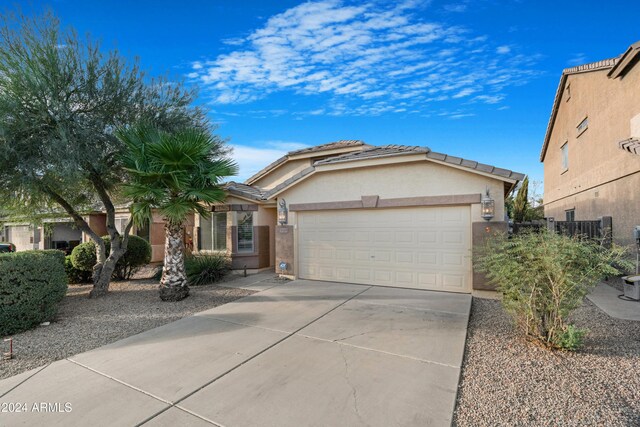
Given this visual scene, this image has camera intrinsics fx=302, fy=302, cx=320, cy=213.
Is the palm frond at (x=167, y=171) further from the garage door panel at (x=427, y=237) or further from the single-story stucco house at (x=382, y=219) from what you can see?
the garage door panel at (x=427, y=237)

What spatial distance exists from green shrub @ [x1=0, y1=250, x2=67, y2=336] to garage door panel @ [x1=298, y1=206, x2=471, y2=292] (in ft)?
21.7

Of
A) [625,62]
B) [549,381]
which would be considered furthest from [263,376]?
[625,62]

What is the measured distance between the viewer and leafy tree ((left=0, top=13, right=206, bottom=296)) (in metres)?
7.11

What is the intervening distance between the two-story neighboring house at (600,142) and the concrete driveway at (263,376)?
25.4 feet

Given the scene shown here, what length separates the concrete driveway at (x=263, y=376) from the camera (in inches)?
124

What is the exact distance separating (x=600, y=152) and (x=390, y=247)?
9.71 metres

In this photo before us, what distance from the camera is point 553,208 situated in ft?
61.2

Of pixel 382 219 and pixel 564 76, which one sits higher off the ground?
pixel 564 76

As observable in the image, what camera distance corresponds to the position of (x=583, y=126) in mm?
13586

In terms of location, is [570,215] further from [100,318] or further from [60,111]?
[60,111]

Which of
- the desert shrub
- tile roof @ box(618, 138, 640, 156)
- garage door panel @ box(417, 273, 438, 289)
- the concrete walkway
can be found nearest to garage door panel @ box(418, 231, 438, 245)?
garage door panel @ box(417, 273, 438, 289)

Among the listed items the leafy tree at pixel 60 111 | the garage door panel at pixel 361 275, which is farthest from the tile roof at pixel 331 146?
the leafy tree at pixel 60 111

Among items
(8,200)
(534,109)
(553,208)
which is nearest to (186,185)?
(8,200)

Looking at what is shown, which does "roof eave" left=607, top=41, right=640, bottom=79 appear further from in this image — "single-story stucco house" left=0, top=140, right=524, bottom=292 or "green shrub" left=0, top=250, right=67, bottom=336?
"green shrub" left=0, top=250, right=67, bottom=336
